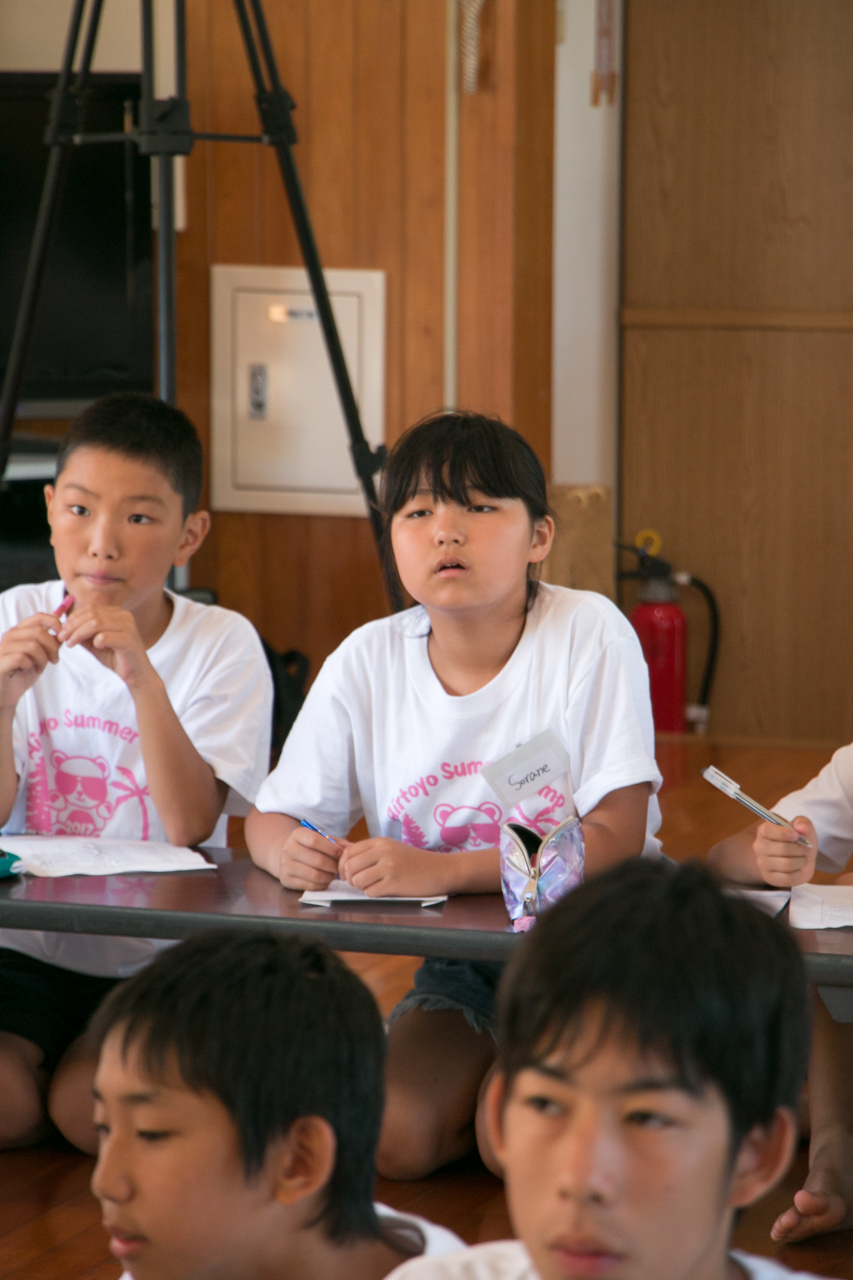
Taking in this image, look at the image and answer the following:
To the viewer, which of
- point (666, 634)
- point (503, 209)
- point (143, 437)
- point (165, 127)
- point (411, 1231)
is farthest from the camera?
point (666, 634)

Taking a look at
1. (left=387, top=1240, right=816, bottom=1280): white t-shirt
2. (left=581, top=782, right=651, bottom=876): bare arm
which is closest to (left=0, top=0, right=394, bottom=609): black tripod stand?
(left=581, top=782, right=651, bottom=876): bare arm

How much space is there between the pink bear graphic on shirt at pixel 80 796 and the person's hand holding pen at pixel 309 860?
41 cm

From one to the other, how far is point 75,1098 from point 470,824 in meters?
0.58

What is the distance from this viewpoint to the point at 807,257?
4.46 m

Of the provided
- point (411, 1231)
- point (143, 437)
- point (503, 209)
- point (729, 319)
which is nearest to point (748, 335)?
point (729, 319)

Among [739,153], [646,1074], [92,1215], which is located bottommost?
[92,1215]

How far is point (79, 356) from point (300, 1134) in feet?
9.47

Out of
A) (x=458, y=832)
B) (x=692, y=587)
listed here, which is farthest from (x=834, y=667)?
(x=458, y=832)

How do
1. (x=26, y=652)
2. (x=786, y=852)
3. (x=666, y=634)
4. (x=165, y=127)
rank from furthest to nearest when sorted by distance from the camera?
(x=666, y=634), (x=165, y=127), (x=26, y=652), (x=786, y=852)

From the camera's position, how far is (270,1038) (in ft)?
2.85

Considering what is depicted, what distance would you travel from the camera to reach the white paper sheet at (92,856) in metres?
1.53

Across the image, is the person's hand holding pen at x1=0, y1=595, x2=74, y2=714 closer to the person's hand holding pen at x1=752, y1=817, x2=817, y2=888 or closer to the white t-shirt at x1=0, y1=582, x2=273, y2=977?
the white t-shirt at x1=0, y1=582, x2=273, y2=977

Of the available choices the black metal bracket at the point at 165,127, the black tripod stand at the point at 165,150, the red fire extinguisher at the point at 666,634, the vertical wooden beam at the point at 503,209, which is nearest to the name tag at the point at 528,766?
the black tripod stand at the point at 165,150

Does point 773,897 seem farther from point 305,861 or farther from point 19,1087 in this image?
point 19,1087
